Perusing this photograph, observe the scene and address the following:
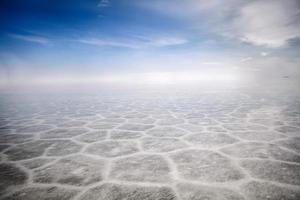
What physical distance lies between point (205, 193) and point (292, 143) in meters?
2.98

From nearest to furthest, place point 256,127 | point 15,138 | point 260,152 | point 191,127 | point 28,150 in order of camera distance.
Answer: point 260,152 < point 28,150 < point 15,138 < point 256,127 < point 191,127

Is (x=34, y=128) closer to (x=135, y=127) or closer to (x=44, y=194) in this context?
(x=135, y=127)

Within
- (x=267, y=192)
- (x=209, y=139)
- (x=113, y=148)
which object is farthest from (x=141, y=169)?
(x=209, y=139)

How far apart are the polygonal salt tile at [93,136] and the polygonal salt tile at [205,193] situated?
284 cm

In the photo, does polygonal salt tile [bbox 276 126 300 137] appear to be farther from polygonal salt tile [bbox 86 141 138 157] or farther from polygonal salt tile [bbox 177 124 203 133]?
polygonal salt tile [bbox 86 141 138 157]

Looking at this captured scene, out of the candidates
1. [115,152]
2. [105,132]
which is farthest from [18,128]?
[115,152]

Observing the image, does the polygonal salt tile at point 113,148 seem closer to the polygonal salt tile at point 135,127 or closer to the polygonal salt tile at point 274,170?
the polygonal salt tile at point 135,127

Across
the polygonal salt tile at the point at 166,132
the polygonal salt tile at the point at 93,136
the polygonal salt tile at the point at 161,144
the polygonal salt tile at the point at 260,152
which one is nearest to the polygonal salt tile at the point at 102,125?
the polygonal salt tile at the point at 93,136

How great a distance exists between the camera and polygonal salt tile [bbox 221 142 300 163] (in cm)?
349

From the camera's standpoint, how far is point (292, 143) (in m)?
4.20

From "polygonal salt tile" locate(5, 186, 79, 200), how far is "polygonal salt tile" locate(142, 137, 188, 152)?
184cm

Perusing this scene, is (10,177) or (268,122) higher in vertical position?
(268,122)

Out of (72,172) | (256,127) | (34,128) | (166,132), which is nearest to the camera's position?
(72,172)

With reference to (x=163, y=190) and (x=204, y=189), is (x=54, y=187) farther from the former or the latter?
(x=204, y=189)
